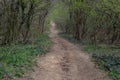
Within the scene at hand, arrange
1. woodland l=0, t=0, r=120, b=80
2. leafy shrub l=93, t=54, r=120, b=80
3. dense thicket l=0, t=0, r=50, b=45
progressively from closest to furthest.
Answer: leafy shrub l=93, t=54, r=120, b=80 → woodland l=0, t=0, r=120, b=80 → dense thicket l=0, t=0, r=50, b=45

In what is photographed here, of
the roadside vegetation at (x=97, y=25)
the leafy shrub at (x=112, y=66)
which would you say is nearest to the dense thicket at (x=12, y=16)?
the roadside vegetation at (x=97, y=25)

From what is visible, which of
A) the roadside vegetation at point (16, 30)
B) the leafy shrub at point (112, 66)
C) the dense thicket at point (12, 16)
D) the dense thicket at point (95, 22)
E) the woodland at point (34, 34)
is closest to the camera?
the leafy shrub at point (112, 66)

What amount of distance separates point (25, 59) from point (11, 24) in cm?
734

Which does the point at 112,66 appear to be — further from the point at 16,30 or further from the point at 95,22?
the point at 95,22

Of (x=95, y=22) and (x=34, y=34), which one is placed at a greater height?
(x=95, y=22)

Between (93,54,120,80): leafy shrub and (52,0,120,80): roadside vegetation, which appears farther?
(52,0,120,80): roadside vegetation

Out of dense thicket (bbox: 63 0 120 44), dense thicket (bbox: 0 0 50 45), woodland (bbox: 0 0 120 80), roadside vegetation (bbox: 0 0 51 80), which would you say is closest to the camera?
woodland (bbox: 0 0 120 80)

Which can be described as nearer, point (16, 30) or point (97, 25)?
point (16, 30)

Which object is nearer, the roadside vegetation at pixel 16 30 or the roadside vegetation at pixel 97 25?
the roadside vegetation at pixel 16 30

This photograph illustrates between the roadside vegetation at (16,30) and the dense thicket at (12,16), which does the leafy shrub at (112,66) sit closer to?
the roadside vegetation at (16,30)

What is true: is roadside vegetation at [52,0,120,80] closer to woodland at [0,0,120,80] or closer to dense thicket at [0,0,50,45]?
woodland at [0,0,120,80]

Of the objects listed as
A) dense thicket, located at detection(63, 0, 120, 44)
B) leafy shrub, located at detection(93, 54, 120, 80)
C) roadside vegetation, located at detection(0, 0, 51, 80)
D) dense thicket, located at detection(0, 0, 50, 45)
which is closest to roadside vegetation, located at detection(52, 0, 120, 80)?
dense thicket, located at detection(63, 0, 120, 44)

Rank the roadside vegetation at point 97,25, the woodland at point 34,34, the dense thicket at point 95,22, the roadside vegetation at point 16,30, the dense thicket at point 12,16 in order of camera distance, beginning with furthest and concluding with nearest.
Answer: the dense thicket at point 95,22 → the roadside vegetation at point 97,25 → the dense thicket at point 12,16 → the roadside vegetation at point 16,30 → the woodland at point 34,34

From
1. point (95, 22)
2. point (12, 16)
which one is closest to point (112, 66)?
point (12, 16)
